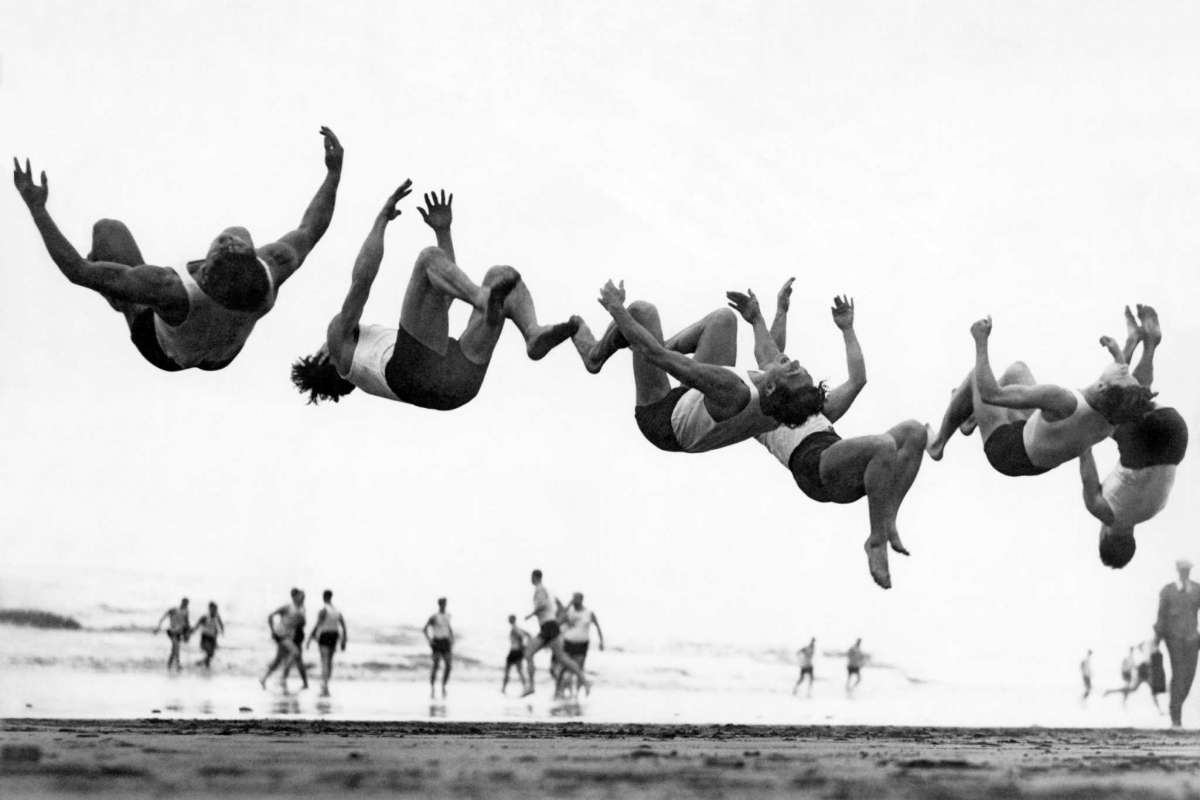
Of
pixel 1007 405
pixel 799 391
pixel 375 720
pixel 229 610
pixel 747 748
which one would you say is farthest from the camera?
pixel 229 610

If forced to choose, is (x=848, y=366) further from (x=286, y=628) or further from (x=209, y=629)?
(x=209, y=629)

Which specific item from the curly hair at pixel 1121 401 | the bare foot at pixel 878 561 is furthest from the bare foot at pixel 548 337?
the curly hair at pixel 1121 401

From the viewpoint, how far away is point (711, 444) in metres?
11.6

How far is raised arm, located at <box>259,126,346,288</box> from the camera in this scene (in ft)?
34.6

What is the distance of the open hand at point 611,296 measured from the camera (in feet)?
35.4

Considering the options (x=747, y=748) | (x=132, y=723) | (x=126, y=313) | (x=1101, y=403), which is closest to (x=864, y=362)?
(x=1101, y=403)

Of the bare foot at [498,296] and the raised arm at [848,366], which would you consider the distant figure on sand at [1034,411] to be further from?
the bare foot at [498,296]

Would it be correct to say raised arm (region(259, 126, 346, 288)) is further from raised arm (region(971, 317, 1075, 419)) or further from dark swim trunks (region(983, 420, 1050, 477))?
dark swim trunks (region(983, 420, 1050, 477))

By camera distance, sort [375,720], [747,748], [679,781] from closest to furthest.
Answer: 1. [679,781]
2. [747,748]
3. [375,720]

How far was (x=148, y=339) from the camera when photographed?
427 inches

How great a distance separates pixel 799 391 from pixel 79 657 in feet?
60.6

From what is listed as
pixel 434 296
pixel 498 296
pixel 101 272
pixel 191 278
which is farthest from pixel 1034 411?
pixel 101 272

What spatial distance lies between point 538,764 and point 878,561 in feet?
13.4

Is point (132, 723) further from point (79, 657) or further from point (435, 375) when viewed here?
point (79, 657)
